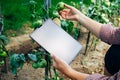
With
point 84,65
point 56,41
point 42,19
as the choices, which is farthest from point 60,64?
point 84,65

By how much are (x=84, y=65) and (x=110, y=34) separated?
1055 millimetres

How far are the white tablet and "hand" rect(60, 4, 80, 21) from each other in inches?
17.2

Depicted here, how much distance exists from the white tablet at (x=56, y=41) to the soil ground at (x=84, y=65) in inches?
45.2

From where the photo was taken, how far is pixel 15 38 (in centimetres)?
353

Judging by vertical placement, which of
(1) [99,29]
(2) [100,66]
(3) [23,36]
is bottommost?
(2) [100,66]

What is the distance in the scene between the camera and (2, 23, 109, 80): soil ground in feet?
10.2

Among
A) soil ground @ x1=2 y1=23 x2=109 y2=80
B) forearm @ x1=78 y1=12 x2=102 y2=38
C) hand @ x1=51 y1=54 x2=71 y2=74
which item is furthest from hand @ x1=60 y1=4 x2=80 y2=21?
soil ground @ x1=2 y1=23 x2=109 y2=80

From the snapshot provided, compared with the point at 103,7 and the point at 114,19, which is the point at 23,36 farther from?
the point at 114,19

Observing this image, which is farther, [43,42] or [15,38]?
[15,38]

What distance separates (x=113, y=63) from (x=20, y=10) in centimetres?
223

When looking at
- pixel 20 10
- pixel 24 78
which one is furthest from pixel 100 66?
pixel 20 10

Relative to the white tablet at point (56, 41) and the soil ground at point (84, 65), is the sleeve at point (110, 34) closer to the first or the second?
the white tablet at point (56, 41)

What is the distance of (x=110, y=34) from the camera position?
8.05 feet

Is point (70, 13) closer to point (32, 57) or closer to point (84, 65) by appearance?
point (32, 57)
